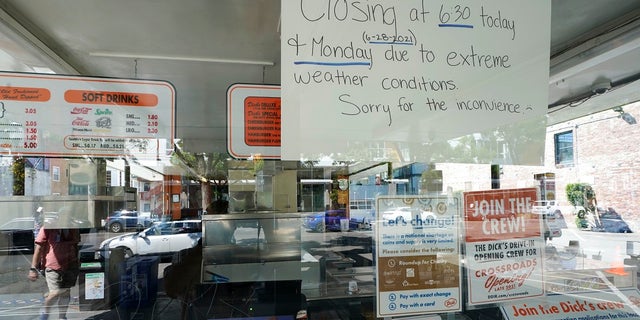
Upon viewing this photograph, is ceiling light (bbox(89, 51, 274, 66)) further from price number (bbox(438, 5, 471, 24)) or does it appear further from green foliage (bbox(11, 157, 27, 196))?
price number (bbox(438, 5, 471, 24))

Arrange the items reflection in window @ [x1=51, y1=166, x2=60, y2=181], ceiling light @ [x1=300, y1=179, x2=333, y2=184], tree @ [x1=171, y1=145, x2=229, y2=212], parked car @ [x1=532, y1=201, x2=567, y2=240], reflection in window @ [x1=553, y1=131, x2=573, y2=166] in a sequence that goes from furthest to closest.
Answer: tree @ [x1=171, y1=145, x2=229, y2=212]
ceiling light @ [x1=300, y1=179, x2=333, y2=184]
reflection in window @ [x1=553, y1=131, x2=573, y2=166]
reflection in window @ [x1=51, y1=166, x2=60, y2=181]
parked car @ [x1=532, y1=201, x2=567, y2=240]

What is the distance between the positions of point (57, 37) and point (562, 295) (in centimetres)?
343

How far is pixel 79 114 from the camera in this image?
2018mm

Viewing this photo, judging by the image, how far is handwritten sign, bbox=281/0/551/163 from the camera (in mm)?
1412

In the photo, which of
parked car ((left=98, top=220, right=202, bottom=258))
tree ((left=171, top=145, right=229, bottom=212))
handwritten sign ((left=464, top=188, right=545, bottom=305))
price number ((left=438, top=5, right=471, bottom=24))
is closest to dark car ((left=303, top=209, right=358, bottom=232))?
tree ((left=171, top=145, right=229, bottom=212))

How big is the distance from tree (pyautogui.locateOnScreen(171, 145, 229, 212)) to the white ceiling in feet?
7.07

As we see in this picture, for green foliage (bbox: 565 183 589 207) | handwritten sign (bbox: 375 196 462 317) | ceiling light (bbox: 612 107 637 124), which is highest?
ceiling light (bbox: 612 107 637 124)

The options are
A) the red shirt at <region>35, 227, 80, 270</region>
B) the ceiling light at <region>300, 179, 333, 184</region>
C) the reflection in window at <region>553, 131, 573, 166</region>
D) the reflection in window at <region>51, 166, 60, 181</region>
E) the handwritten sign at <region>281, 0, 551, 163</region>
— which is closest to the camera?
the handwritten sign at <region>281, 0, 551, 163</region>

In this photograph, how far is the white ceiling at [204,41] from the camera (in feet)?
7.60

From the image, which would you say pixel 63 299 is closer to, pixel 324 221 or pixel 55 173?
pixel 55 173

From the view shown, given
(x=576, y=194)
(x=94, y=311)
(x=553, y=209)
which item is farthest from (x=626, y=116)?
(x=94, y=311)

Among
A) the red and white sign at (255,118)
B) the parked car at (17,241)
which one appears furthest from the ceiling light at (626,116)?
the parked car at (17,241)

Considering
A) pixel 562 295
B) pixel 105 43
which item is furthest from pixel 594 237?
pixel 105 43

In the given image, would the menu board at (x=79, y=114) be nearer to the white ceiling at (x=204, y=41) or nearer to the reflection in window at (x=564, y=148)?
the white ceiling at (x=204, y=41)
